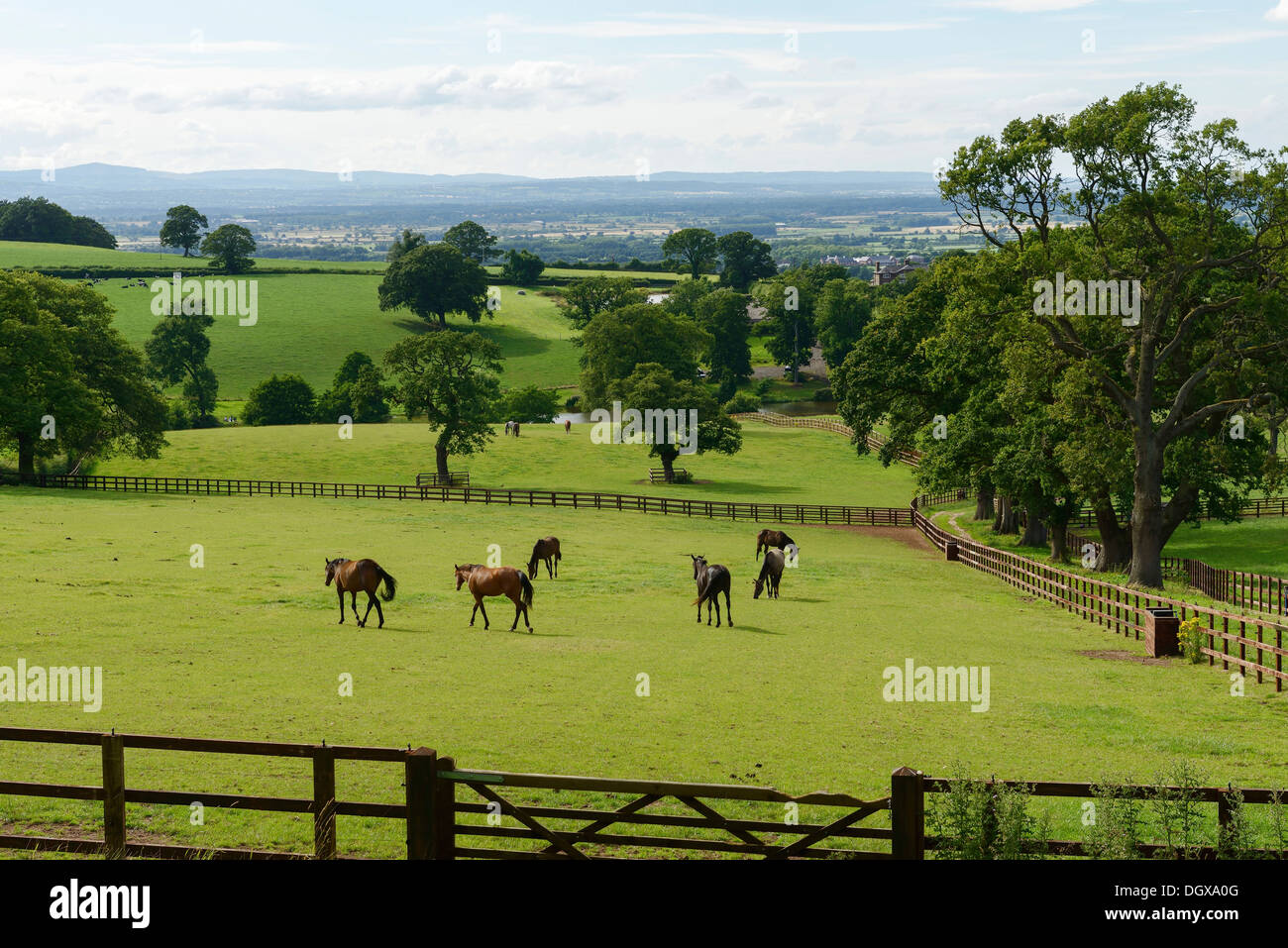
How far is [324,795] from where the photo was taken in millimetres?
10258

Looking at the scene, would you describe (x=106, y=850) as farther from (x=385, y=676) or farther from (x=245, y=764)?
(x=385, y=676)

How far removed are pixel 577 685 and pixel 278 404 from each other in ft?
321

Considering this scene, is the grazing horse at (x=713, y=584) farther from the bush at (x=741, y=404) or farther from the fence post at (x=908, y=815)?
the bush at (x=741, y=404)

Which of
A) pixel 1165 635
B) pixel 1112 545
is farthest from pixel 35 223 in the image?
pixel 1165 635

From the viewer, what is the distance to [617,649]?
2350cm

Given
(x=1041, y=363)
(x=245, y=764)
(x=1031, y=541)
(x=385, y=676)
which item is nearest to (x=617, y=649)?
(x=385, y=676)

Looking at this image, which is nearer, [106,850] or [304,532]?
[106,850]

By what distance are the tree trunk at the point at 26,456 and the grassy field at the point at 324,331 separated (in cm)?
5961

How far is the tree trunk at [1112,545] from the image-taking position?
43594mm

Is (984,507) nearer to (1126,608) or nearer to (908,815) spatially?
(1126,608)

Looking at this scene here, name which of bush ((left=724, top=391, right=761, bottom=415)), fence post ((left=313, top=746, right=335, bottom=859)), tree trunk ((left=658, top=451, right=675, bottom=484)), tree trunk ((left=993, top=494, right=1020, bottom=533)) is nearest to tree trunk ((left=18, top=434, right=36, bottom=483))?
tree trunk ((left=658, top=451, right=675, bottom=484))

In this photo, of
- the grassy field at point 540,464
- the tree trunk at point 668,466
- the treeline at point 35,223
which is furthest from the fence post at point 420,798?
the treeline at point 35,223

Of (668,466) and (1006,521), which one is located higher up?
(668,466)
